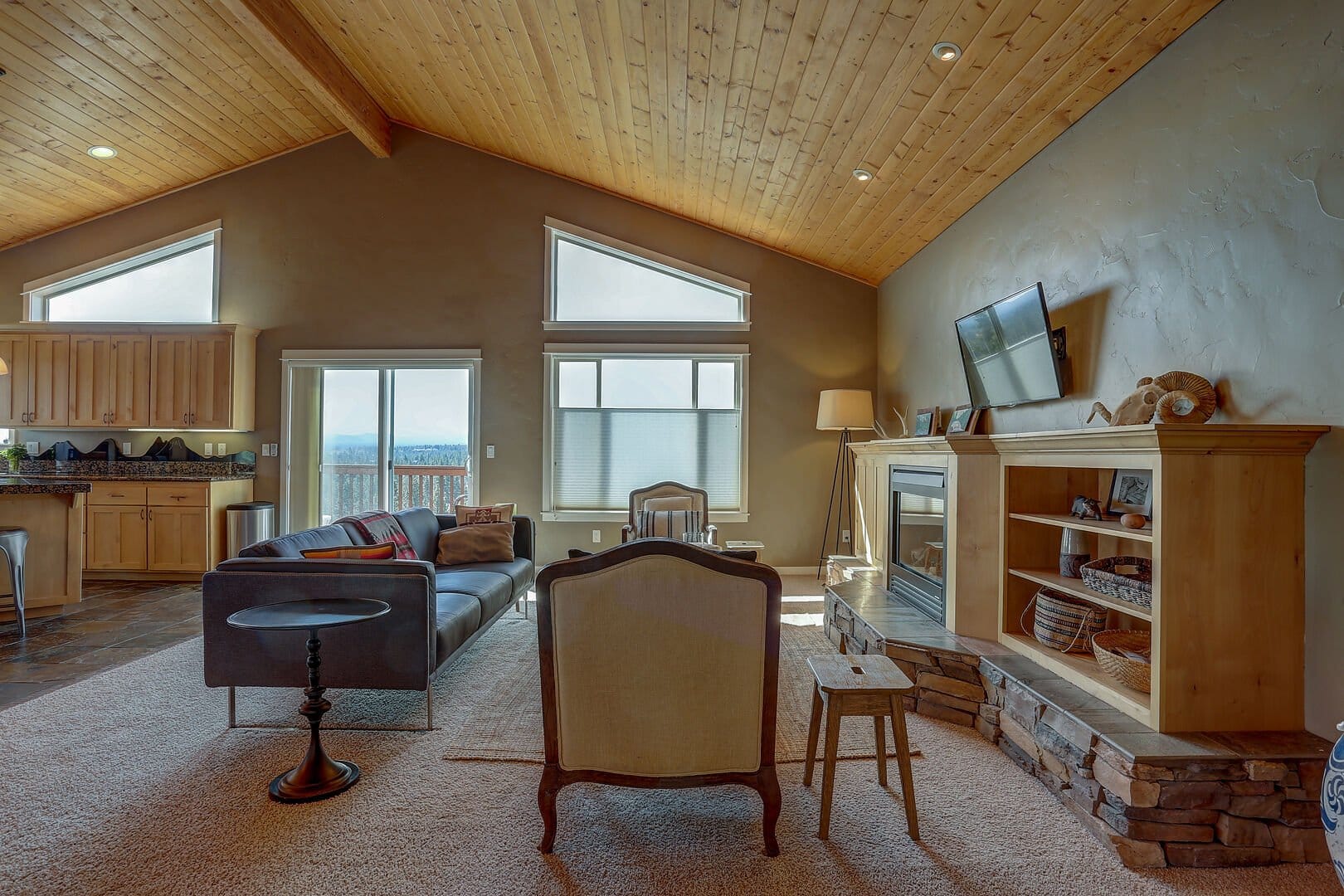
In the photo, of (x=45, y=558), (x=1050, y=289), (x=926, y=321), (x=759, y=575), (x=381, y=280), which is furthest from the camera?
(x=381, y=280)

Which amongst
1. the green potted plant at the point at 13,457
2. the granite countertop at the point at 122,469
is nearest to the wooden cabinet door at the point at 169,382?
the granite countertop at the point at 122,469

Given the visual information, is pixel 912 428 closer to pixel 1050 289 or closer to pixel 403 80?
pixel 1050 289

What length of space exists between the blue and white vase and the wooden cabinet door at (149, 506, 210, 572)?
685 cm

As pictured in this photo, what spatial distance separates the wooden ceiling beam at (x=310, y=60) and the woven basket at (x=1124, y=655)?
5.54 m

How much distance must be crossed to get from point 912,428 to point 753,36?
10.4 ft

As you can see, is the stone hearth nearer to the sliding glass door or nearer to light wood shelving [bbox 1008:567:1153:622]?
light wood shelving [bbox 1008:567:1153:622]

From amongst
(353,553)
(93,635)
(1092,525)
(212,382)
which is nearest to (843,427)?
(1092,525)

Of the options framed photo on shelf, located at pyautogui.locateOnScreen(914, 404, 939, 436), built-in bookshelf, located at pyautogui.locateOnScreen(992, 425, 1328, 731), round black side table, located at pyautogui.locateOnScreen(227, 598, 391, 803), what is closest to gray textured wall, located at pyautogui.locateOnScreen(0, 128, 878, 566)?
framed photo on shelf, located at pyautogui.locateOnScreen(914, 404, 939, 436)

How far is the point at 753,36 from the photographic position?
10.5 feet

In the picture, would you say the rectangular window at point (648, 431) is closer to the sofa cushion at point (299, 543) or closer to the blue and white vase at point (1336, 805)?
the sofa cushion at point (299, 543)

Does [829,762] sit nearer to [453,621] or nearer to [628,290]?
[453,621]

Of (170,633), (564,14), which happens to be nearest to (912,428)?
(564,14)

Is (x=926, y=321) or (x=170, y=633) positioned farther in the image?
(x=926, y=321)

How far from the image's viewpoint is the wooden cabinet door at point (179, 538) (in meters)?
5.64
